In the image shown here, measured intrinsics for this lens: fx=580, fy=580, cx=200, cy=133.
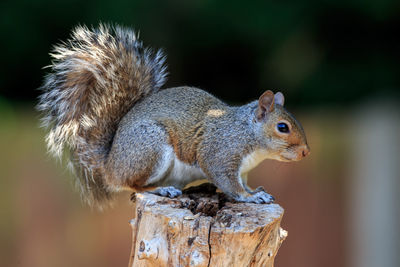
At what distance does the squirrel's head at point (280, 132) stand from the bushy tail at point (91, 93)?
1.61ft

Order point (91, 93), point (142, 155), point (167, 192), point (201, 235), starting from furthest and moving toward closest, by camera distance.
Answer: point (91, 93) → point (142, 155) → point (167, 192) → point (201, 235)

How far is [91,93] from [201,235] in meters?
0.86

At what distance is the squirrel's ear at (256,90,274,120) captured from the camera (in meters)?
2.08

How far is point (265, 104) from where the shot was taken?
2.11 meters

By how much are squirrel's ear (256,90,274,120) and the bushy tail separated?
0.47m

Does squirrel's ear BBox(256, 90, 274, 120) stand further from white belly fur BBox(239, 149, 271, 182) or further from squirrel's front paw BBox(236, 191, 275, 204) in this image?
squirrel's front paw BBox(236, 191, 275, 204)

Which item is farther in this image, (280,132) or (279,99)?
(279,99)

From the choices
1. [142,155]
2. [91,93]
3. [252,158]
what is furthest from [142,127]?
[252,158]

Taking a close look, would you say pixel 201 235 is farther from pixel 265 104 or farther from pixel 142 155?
pixel 265 104

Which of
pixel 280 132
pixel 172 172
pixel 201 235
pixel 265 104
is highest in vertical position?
pixel 265 104

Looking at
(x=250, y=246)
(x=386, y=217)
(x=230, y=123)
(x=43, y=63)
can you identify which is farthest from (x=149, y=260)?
(x=43, y=63)

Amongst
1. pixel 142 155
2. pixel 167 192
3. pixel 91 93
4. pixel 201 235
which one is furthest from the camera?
pixel 91 93

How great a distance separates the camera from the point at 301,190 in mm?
3445

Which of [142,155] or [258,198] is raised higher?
[142,155]
